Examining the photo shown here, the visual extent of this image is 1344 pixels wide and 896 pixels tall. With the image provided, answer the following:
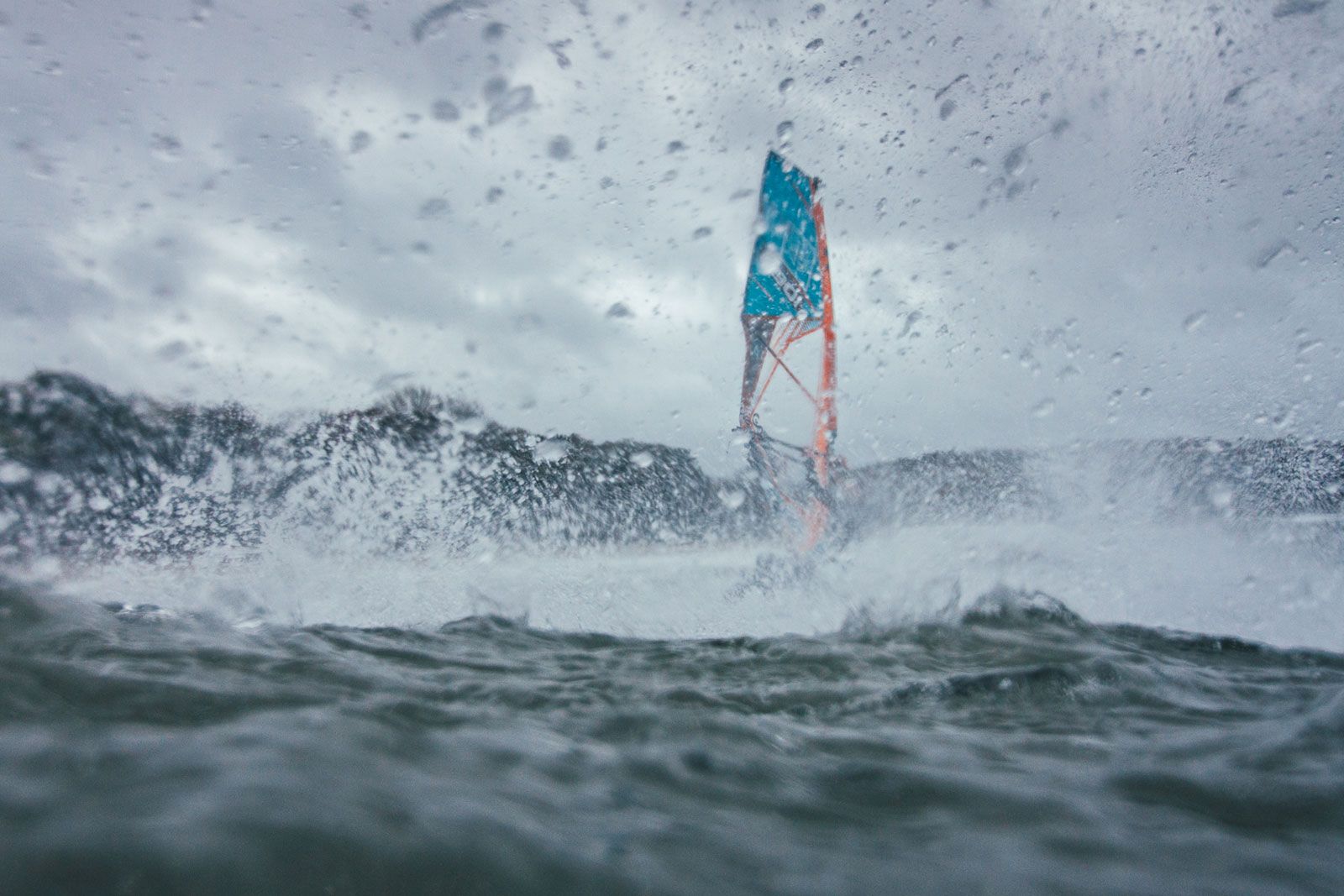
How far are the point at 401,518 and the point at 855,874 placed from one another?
18.6 feet

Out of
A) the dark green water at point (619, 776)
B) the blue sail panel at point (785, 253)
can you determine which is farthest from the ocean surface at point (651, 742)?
the blue sail panel at point (785, 253)

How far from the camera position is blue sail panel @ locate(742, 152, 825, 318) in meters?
6.53

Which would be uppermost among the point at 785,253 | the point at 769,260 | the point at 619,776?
the point at 785,253

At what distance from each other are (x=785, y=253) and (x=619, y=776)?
6525 mm

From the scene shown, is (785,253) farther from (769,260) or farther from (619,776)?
(619,776)

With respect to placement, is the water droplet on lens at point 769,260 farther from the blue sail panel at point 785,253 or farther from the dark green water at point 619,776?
the dark green water at point 619,776

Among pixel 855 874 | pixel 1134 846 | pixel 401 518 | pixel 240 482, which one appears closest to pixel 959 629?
pixel 1134 846

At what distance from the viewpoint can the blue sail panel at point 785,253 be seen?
653 centimetres

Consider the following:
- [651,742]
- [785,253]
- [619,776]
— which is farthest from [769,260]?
[619,776]

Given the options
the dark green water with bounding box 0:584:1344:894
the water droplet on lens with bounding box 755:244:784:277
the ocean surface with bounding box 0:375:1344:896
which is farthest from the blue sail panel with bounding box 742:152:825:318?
the dark green water with bounding box 0:584:1344:894

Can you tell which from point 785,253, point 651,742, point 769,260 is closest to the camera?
point 651,742

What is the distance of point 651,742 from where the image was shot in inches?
62.4

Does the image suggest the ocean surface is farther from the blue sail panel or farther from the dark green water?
Result: the blue sail panel

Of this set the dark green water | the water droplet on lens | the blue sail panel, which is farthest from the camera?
the water droplet on lens
